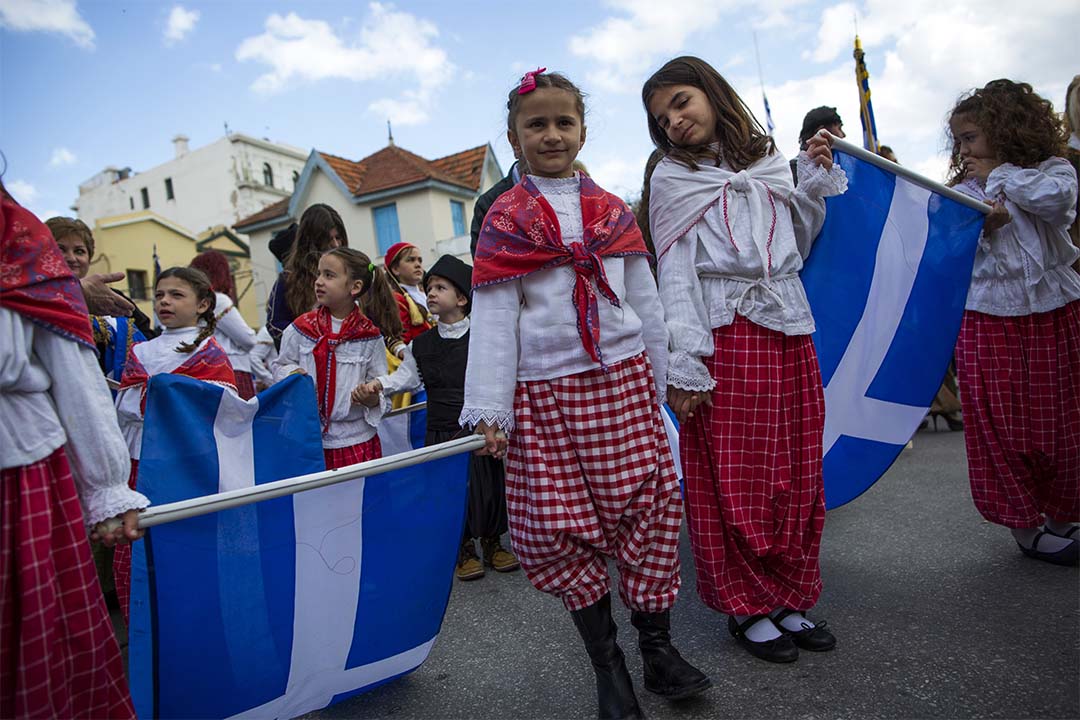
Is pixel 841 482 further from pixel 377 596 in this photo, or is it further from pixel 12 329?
pixel 12 329

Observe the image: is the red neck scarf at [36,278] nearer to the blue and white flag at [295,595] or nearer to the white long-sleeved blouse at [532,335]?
the blue and white flag at [295,595]

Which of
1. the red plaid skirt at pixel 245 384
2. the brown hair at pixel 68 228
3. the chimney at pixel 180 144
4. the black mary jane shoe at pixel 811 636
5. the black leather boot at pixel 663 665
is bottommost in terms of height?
the black mary jane shoe at pixel 811 636

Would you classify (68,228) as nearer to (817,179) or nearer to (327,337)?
(327,337)

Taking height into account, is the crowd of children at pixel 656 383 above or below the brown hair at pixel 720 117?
below

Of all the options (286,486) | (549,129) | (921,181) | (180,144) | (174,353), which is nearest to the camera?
(286,486)

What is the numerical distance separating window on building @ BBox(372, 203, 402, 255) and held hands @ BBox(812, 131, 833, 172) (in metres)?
20.3

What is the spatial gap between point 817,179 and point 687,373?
905 millimetres

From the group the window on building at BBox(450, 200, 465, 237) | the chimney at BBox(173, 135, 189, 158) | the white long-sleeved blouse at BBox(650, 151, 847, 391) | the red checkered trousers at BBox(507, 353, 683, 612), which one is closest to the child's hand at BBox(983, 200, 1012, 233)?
the white long-sleeved blouse at BBox(650, 151, 847, 391)

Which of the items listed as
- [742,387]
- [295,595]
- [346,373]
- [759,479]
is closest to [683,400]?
[742,387]

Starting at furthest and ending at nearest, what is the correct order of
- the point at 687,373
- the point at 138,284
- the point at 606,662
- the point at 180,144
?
the point at 180,144
the point at 138,284
the point at 687,373
the point at 606,662

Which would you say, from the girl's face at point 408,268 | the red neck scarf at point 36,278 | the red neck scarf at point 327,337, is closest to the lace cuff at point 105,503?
the red neck scarf at point 36,278

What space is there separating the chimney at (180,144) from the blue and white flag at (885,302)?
44.2 metres

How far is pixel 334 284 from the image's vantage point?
3.53 m

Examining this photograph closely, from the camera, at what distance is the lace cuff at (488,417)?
210cm
